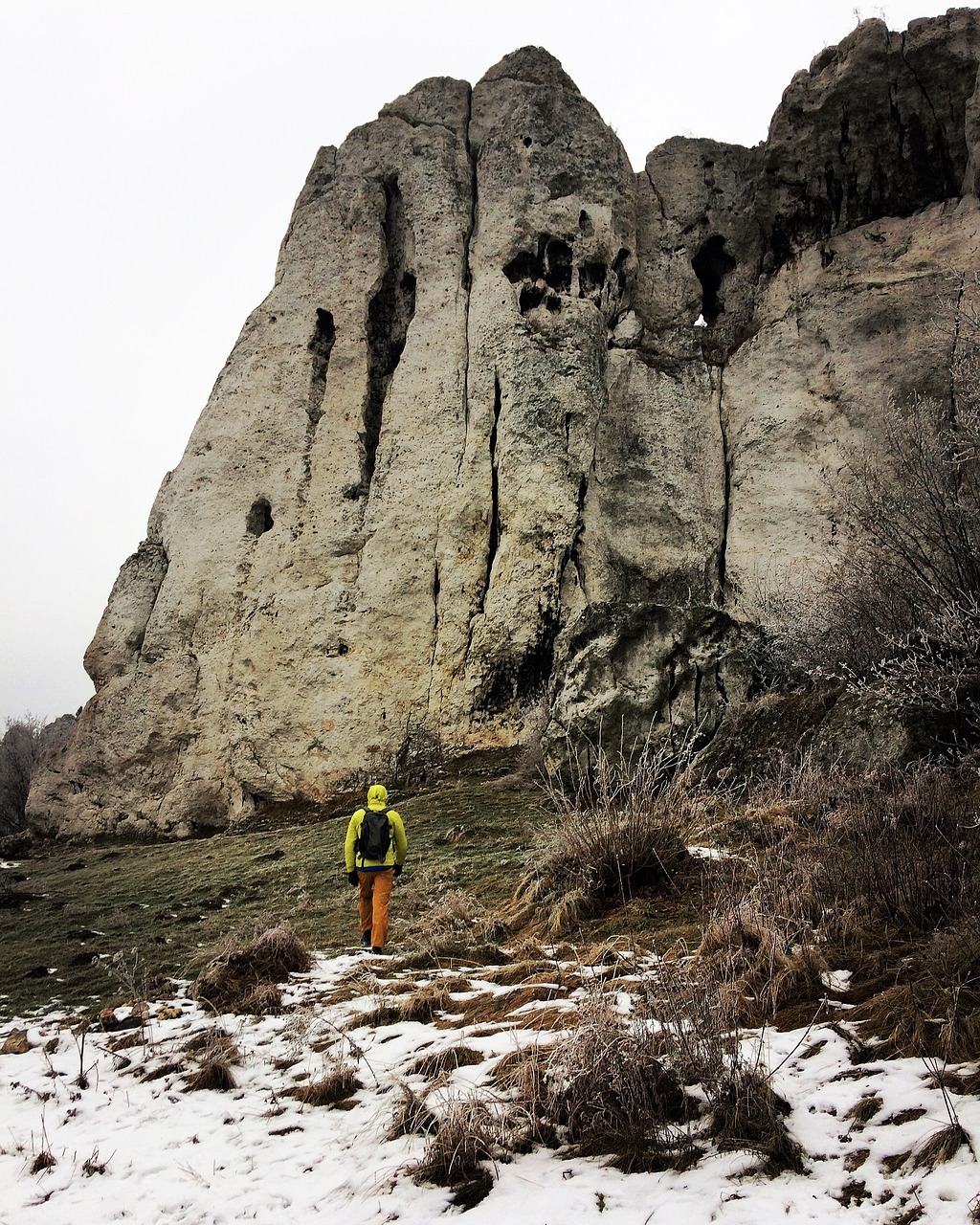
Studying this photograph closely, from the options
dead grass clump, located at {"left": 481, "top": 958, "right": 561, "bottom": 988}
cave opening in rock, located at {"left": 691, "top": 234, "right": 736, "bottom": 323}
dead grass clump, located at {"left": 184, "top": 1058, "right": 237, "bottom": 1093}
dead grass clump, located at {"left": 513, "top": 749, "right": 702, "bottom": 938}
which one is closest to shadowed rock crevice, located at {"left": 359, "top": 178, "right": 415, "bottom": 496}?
cave opening in rock, located at {"left": 691, "top": 234, "right": 736, "bottom": 323}

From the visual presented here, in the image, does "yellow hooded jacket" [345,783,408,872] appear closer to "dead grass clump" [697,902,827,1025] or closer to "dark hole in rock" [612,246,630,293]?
"dead grass clump" [697,902,827,1025]

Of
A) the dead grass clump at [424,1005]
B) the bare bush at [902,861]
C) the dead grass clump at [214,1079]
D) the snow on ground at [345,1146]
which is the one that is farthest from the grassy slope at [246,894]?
the dead grass clump at [214,1079]

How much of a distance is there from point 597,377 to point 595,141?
23.4 feet

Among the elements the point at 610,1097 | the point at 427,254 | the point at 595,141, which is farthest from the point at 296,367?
the point at 610,1097

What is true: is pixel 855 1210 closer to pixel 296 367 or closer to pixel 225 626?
pixel 225 626

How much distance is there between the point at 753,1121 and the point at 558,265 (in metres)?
20.0

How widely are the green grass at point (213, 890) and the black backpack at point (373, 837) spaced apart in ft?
2.18

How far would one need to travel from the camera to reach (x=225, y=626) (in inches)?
730

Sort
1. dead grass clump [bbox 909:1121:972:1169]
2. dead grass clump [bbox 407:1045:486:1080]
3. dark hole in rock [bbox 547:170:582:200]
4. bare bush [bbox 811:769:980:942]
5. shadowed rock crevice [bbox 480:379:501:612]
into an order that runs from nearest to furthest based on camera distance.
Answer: dead grass clump [bbox 909:1121:972:1169] < dead grass clump [bbox 407:1045:486:1080] < bare bush [bbox 811:769:980:942] < shadowed rock crevice [bbox 480:379:501:612] < dark hole in rock [bbox 547:170:582:200]

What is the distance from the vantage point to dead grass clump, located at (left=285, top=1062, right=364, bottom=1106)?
166 inches

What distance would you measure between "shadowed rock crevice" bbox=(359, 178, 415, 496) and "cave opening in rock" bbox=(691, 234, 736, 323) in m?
7.75

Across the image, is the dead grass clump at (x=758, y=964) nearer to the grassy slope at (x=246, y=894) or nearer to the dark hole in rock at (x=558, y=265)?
the grassy slope at (x=246, y=894)

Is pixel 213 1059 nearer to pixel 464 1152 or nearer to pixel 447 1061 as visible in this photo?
pixel 447 1061

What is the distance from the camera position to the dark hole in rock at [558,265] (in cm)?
2009
